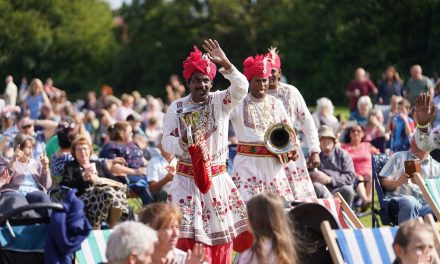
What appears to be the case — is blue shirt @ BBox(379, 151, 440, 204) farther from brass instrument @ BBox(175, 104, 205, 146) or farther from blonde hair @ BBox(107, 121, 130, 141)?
blonde hair @ BBox(107, 121, 130, 141)

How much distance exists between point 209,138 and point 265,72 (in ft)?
3.80

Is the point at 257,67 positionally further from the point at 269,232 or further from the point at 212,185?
the point at 269,232

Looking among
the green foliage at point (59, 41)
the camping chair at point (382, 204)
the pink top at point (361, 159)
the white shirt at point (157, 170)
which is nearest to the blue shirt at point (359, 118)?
the pink top at point (361, 159)

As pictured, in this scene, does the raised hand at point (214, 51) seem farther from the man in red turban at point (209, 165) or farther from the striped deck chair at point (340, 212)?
the striped deck chair at point (340, 212)

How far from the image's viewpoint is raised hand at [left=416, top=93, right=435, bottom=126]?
9055 millimetres

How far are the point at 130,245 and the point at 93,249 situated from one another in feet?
4.06

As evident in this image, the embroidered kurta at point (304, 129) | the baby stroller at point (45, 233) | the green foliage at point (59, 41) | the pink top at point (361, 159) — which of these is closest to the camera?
the baby stroller at point (45, 233)

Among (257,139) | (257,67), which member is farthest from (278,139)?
(257,67)

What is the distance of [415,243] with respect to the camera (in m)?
6.58

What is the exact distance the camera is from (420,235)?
659 cm

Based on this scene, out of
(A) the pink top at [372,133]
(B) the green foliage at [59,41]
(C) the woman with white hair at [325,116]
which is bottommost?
(A) the pink top at [372,133]

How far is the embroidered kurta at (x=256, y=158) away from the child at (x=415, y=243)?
2510 millimetres

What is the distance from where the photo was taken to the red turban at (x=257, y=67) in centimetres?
905

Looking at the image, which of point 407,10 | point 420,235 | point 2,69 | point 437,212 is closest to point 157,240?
point 420,235
